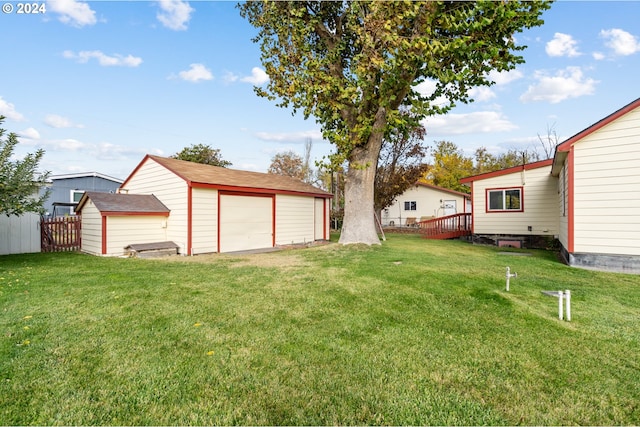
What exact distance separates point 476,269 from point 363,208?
5281mm

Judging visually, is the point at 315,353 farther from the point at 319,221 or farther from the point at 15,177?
the point at 319,221

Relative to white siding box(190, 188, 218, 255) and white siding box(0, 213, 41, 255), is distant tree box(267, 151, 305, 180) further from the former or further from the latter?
white siding box(0, 213, 41, 255)

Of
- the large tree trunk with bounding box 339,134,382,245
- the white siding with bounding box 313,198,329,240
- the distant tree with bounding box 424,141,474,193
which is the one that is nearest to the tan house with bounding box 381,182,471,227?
the distant tree with bounding box 424,141,474,193

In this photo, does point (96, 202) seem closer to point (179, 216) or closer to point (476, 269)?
point (179, 216)

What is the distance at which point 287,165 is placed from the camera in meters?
35.9

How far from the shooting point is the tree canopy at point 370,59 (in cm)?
894

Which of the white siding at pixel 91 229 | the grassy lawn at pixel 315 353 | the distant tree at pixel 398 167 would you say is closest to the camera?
the grassy lawn at pixel 315 353

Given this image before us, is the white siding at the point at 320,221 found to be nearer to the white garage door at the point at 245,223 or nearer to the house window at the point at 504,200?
the white garage door at the point at 245,223

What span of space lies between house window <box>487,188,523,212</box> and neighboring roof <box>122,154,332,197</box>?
26.0ft

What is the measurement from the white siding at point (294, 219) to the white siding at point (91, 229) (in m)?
6.11

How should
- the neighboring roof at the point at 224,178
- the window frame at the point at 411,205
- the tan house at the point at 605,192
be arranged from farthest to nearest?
the window frame at the point at 411,205
the neighboring roof at the point at 224,178
the tan house at the point at 605,192

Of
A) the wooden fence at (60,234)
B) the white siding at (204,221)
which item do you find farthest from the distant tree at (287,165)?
the white siding at (204,221)

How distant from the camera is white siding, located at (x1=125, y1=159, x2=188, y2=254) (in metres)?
10.5

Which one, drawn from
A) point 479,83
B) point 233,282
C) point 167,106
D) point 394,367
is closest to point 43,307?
point 233,282
